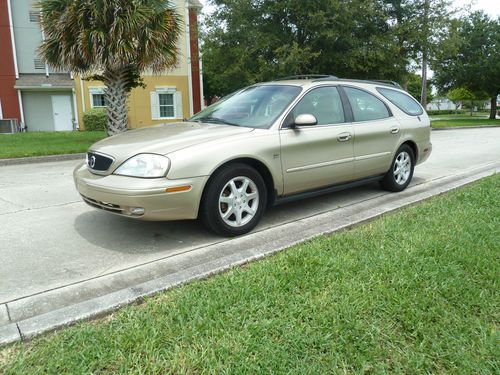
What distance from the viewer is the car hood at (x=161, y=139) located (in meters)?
3.85

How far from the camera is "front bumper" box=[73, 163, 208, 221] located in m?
3.62

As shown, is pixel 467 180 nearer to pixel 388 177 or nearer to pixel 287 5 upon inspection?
pixel 388 177

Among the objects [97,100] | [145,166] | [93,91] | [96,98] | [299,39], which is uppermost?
[299,39]

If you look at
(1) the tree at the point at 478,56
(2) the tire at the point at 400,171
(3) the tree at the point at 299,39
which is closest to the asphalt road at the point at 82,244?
(2) the tire at the point at 400,171

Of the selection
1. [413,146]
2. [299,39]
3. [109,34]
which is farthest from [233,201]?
[299,39]

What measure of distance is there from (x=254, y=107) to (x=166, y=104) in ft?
66.5

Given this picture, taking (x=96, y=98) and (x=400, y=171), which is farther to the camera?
(x=96, y=98)

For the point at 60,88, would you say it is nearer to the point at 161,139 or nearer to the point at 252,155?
the point at 161,139

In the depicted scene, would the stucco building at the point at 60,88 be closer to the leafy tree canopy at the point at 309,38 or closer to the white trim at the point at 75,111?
the white trim at the point at 75,111

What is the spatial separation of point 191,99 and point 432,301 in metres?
22.9

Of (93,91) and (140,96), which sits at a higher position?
(93,91)

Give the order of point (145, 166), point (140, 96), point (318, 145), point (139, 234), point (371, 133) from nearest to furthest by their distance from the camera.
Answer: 1. point (145, 166)
2. point (139, 234)
3. point (318, 145)
4. point (371, 133)
5. point (140, 96)

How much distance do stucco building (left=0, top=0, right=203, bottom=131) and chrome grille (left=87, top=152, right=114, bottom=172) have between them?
2002cm

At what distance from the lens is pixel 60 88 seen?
23.5 metres
